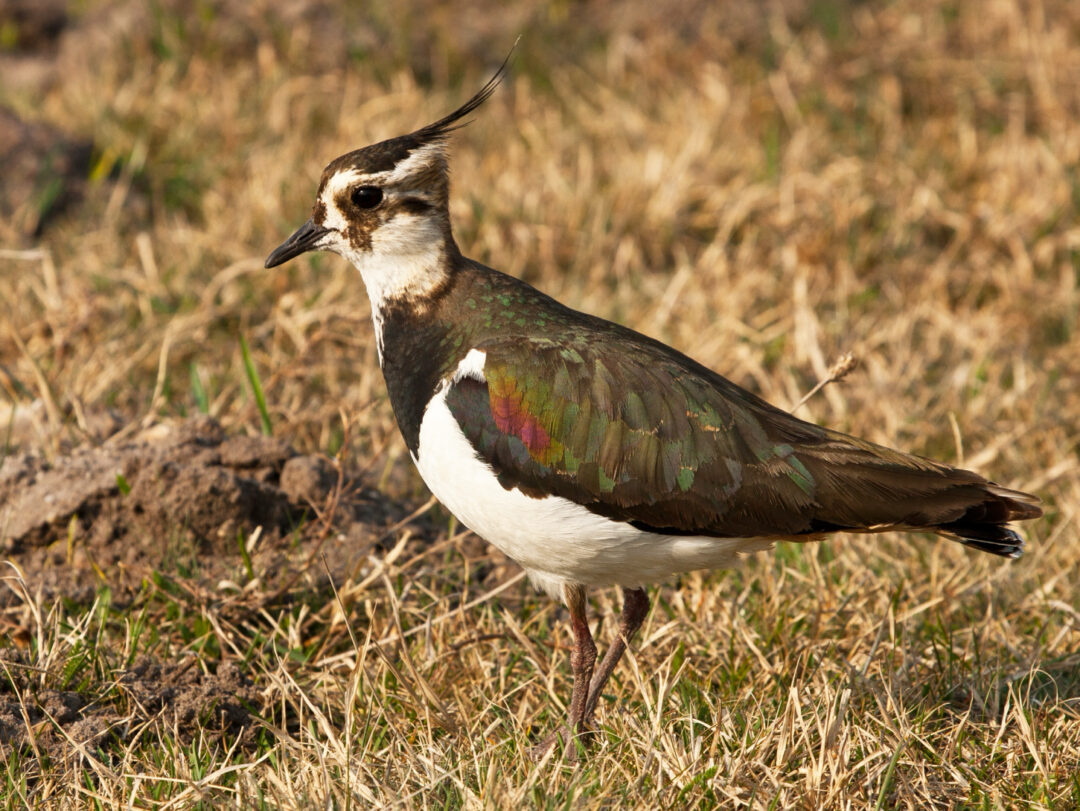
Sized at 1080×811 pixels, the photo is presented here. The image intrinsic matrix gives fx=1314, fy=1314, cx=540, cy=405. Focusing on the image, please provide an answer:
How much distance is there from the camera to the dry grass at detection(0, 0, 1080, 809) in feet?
11.8

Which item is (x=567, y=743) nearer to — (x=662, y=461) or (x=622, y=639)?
(x=622, y=639)

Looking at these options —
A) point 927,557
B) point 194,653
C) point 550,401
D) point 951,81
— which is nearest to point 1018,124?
point 951,81

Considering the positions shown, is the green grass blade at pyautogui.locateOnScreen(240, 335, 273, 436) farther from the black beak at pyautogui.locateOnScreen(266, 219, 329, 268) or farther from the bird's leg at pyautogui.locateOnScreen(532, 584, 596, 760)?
the bird's leg at pyautogui.locateOnScreen(532, 584, 596, 760)

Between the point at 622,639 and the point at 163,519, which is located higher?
the point at 622,639

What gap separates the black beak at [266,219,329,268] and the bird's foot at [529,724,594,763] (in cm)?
171

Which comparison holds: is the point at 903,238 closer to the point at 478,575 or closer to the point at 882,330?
the point at 882,330

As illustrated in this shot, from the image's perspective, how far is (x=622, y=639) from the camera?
13.0ft

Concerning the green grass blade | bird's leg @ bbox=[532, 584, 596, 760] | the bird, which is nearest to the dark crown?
the bird

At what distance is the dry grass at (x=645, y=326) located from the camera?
3602 millimetres

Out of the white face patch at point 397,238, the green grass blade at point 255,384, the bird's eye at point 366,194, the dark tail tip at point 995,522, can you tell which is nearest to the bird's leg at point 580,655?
the white face patch at point 397,238

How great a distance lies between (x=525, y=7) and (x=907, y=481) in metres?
6.65

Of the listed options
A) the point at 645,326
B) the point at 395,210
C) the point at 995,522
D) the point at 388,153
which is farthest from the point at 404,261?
the point at 645,326

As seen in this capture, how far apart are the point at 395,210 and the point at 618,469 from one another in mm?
1136

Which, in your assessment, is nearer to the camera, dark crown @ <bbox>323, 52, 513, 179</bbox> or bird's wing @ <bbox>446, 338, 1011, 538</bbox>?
bird's wing @ <bbox>446, 338, 1011, 538</bbox>
